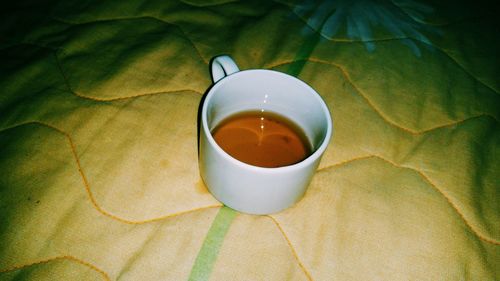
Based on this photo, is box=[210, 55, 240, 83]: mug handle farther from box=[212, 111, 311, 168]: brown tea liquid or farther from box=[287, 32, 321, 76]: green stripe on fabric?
box=[287, 32, 321, 76]: green stripe on fabric

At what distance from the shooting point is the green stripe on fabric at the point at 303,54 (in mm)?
559

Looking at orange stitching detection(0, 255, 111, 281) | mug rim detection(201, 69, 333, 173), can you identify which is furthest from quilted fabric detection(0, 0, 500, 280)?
mug rim detection(201, 69, 333, 173)

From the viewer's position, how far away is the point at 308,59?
0.58 metres

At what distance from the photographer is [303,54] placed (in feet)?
1.90

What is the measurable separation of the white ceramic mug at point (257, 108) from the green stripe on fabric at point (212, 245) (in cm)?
3

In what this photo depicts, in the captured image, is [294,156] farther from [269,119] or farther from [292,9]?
[292,9]

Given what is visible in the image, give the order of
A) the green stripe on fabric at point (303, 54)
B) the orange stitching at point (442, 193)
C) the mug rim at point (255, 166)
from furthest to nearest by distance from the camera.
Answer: the green stripe on fabric at point (303, 54) < the orange stitching at point (442, 193) < the mug rim at point (255, 166)

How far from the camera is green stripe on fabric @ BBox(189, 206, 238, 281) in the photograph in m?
0.37

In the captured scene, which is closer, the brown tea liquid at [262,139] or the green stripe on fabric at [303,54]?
the brown tea liquid at [262,139]

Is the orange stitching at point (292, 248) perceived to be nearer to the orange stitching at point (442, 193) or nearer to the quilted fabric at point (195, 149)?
the quilted fabric at point (195, 149)

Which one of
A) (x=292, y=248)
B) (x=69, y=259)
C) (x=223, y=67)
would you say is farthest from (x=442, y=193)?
(x=69, y=259)

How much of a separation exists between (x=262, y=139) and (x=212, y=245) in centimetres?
16

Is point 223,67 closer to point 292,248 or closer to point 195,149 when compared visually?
point 195,149

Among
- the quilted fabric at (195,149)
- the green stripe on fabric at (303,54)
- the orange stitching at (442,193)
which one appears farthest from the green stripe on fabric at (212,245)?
the green stripe on fabric at (303,54)
